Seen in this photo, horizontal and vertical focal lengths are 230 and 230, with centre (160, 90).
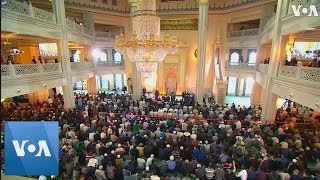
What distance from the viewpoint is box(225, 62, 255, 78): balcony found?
14.3m

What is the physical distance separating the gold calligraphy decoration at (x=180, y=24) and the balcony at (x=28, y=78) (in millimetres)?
9393

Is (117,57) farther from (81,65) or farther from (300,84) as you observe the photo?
(300,84)

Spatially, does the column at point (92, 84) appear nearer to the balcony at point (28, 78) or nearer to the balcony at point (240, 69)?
the balcony at point (28, 78)

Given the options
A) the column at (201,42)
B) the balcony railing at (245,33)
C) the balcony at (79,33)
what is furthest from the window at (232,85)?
the balcony at (79,33)

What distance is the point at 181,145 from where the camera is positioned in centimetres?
754

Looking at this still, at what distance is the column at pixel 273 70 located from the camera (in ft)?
29.5

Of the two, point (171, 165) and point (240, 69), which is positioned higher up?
point (240, 69)

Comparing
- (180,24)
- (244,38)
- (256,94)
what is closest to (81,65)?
(180,24)

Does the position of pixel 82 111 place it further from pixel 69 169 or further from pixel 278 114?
pixel 278 114

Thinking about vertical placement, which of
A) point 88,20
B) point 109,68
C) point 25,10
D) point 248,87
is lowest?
point 248,87

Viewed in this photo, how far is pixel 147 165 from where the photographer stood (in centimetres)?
655

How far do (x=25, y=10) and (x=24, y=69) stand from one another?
7.06 feet

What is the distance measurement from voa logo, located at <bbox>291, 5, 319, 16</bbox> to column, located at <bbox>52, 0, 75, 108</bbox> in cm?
943

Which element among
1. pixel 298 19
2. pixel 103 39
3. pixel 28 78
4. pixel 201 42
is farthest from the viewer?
pixel 103 39
